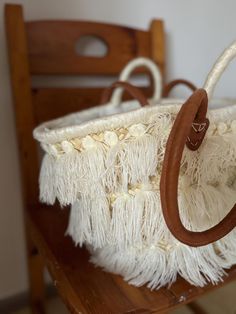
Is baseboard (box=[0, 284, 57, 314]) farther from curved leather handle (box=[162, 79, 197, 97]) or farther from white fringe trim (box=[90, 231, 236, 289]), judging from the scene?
curved leather handle (box=[162, 79, 197, 97])

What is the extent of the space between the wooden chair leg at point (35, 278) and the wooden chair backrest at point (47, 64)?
118 millimetres

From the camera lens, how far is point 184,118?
0.34 meters

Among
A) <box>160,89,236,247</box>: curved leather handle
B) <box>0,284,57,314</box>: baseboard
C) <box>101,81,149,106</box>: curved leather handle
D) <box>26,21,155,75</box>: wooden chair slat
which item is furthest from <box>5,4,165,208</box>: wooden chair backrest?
<box>160,89,236,247</box>: curved leather handle

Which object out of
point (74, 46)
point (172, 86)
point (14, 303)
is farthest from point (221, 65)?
point (14, 303)

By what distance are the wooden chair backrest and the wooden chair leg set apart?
0.12m

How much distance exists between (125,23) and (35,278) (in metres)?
0.67

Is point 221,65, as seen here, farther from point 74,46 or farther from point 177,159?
point 74,46

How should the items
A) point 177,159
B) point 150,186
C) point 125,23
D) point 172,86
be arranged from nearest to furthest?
point 177,159
point 150,186
point 172,86
point 125,23

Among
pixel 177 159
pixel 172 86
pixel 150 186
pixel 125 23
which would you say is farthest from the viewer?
pixel 125 23

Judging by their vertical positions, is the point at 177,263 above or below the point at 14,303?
above

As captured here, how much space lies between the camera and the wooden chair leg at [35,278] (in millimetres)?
746

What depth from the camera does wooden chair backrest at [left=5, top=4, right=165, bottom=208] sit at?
66cm

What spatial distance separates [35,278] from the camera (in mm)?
776

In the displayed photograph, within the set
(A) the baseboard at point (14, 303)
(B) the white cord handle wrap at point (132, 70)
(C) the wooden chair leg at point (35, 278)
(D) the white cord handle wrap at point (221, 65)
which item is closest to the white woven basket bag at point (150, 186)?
(D) the white cord handle wrap at point (221, 65)
